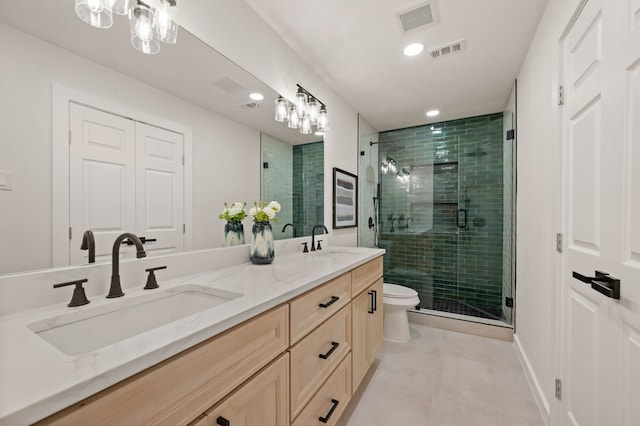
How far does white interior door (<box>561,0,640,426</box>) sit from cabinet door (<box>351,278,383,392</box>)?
3.33 feet

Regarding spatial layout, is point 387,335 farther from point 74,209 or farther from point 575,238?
point 74,209

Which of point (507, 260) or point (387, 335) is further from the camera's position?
point (507, 260)

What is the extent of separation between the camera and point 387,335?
2.64 meters

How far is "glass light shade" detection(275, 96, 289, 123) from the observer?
1883mm

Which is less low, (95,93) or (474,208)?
(95,93)

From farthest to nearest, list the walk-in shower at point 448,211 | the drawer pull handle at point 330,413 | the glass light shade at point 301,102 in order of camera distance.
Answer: the walk-in shower at point 448,211, the glass light shade at point 301,102, the drawer pull handle at point 330,413

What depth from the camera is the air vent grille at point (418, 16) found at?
165cm

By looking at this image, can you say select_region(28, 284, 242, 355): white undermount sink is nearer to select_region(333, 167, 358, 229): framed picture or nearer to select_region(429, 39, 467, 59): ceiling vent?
select_region(333, 167, 358, 229): framed picture

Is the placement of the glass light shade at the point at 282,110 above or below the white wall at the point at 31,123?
above

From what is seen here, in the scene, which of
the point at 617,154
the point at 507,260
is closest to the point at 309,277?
the point at 617,154

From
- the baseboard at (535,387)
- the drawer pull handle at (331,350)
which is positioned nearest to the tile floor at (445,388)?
the baseboard at (535,387)

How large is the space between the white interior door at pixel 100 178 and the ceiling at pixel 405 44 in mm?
1204

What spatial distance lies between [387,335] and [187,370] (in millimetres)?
2342

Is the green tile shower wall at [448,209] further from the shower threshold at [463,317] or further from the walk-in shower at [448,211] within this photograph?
the shower threshold at [463,317]
